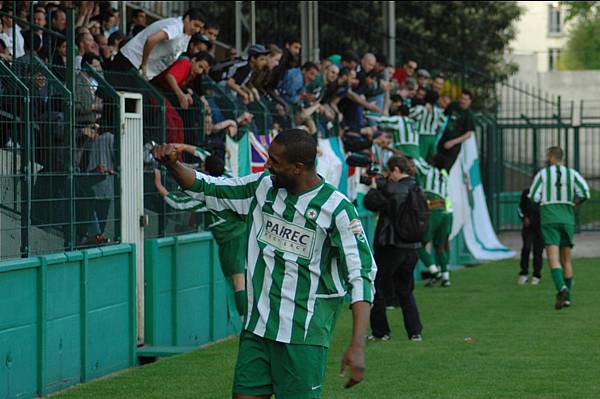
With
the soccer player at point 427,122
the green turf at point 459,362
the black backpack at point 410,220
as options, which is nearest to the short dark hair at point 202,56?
the black backpack at point 410,220

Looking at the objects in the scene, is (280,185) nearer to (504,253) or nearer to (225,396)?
(225,396)

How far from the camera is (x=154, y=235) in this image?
43.9 ft

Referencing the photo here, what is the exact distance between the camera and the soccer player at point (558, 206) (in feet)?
55.5

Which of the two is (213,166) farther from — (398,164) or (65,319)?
(65,319)

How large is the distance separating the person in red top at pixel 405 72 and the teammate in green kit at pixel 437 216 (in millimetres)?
4655

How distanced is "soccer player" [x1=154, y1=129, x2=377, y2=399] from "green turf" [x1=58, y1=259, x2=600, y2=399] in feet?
11.7

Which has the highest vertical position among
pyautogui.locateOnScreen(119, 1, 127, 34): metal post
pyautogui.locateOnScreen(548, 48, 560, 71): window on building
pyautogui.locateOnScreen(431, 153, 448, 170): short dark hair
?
pyautogui.locateOnScreen(548, 48, 560, 71): window on building

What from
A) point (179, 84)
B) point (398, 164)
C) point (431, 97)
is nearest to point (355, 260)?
point (398, 164)

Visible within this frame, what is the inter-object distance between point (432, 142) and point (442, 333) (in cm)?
960

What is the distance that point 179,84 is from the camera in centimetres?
1455

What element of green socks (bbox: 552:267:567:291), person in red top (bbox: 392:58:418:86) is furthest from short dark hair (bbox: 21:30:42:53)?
person in red top (bbox: 392:58:418:86)

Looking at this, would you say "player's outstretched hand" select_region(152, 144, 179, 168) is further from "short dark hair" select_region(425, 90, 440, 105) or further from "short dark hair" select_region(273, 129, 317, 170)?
"short dark hair" select_region(425, 90, 440, 105)

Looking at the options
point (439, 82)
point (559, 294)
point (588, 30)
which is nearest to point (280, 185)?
point (559, 294)

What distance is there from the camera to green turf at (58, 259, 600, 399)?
10492 millimetres
